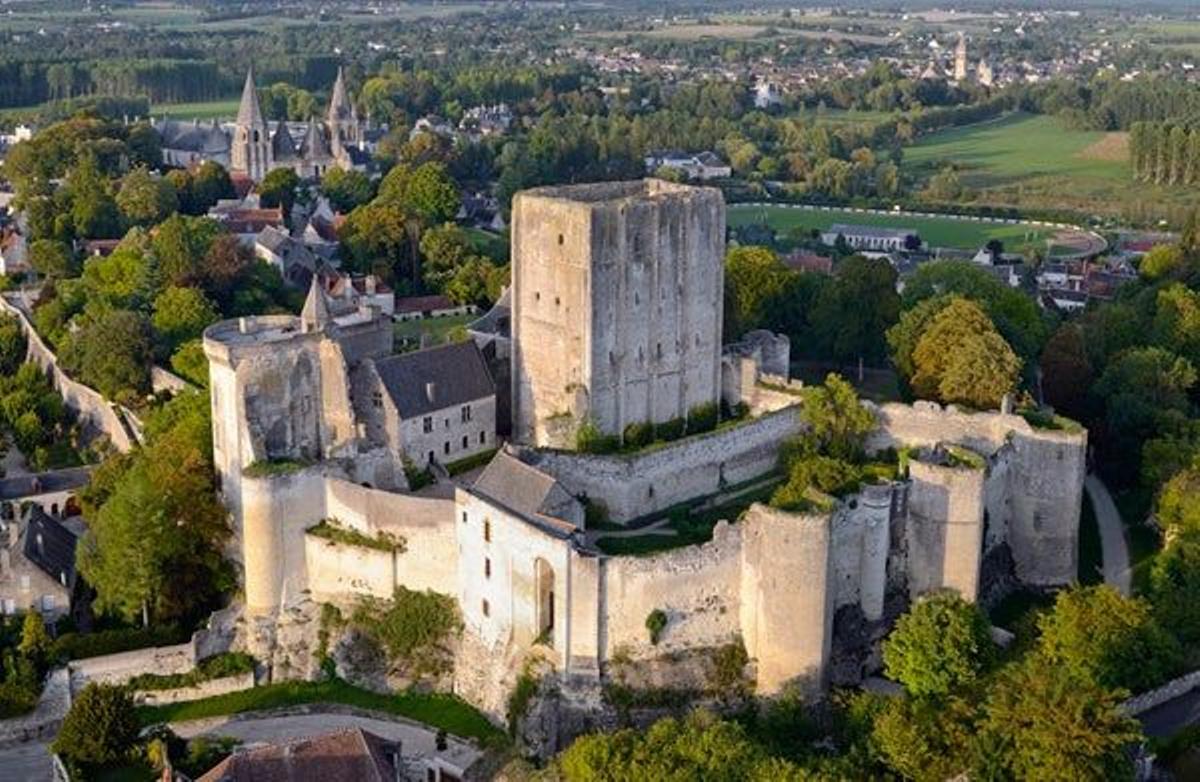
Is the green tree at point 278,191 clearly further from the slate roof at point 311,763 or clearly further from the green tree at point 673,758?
the green tree at point 673,758

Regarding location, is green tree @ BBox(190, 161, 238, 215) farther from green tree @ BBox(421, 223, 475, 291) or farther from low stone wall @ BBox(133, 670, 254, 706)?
low stone wall @ BBox(133, 670, 254, 706)

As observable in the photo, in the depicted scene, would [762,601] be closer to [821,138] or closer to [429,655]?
[429,655]

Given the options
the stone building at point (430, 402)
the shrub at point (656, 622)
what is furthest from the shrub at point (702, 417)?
the shrub at point (656, 622)

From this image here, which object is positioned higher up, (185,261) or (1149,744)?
(185,261)

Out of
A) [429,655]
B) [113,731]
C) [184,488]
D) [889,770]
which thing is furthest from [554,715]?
[184,488]

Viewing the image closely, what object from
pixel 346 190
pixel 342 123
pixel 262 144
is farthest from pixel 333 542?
pixel 342 123

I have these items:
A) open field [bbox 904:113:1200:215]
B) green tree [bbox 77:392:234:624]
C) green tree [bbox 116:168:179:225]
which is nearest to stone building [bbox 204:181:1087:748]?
green tree [bbox 77:392:234:624]

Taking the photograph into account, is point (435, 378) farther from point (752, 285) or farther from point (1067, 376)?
point (1067, 376)
